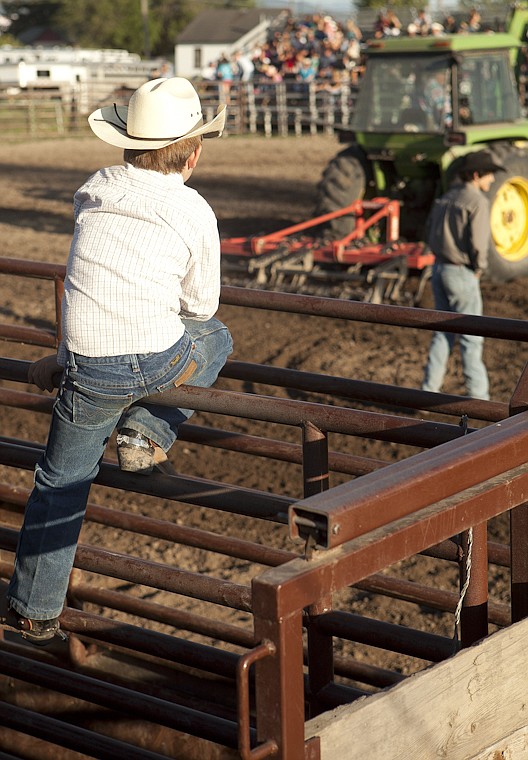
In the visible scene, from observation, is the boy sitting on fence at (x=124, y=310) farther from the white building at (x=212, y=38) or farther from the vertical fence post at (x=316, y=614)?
the white building at (x=212, y=38)

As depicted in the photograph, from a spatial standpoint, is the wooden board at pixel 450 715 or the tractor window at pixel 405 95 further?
the tractor window at pixel 405 95

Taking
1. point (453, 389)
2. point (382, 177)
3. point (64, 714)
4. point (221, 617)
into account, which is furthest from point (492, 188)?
point (64, 714)

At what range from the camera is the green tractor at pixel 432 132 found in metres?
10.2

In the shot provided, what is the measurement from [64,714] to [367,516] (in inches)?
82.5

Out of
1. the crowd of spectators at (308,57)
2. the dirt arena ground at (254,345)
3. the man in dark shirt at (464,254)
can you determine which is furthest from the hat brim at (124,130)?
the crowd of spectators at (308,57)

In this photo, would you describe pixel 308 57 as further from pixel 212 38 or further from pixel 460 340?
pixel 212 38

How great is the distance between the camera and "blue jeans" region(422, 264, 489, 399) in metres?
7.25

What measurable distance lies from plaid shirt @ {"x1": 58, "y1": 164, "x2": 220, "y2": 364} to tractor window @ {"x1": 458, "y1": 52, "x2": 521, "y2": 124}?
27.1 ft

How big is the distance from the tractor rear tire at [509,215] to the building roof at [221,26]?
46.2 metres

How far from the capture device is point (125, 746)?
2.93 metres

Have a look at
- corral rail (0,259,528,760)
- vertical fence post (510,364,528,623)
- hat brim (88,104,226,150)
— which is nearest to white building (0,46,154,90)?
corral rail (0,259,528,760)

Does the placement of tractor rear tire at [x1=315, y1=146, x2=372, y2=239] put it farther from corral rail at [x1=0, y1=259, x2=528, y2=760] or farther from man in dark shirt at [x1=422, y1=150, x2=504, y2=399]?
corral rail at [x1=0, y1=259, x2=528, y2=760]

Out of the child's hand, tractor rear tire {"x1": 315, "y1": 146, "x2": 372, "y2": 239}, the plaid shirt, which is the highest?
the plaid shirt

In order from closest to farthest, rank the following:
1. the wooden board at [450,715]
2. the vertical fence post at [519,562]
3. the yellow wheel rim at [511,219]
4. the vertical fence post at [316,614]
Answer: the wooden board at [450,715]
the vertical fence post at [519,562]
the vertical fence post at [316,614]
the yellow wheel rim at [511,219]
